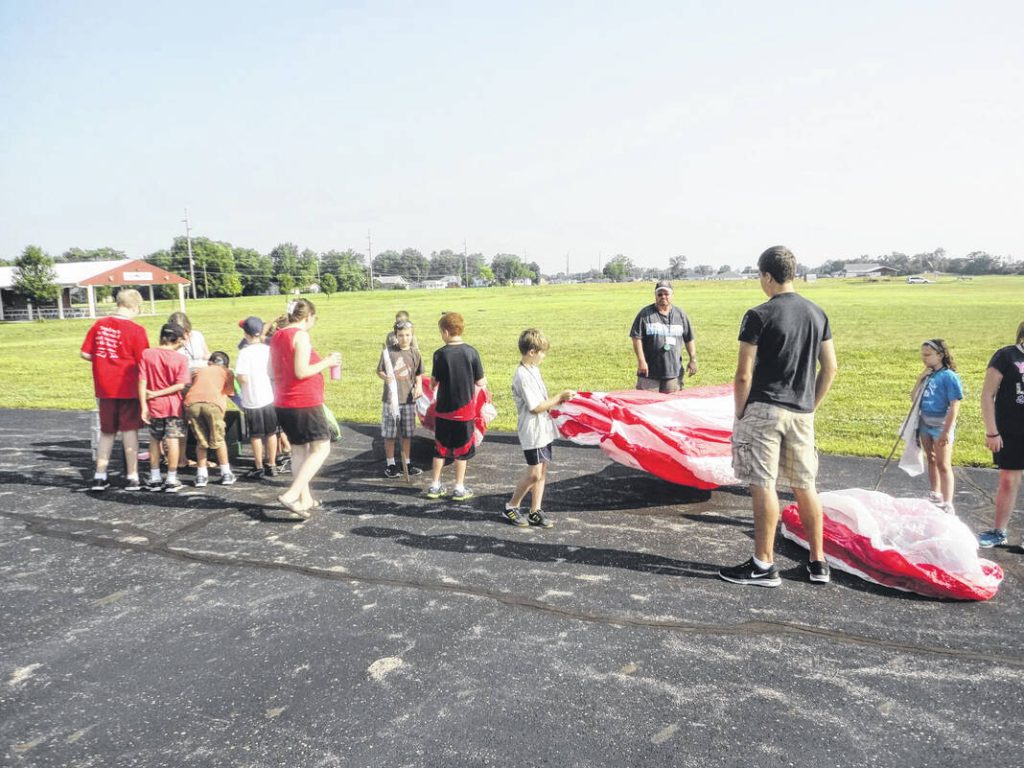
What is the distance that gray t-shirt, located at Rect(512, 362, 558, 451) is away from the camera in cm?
561

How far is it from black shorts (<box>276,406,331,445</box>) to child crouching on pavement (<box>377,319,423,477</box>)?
3.99 ft

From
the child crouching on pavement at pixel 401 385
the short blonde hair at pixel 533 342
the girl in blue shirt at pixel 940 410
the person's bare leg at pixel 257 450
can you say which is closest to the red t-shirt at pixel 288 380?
the child crouching on pavement at pixel 401 385

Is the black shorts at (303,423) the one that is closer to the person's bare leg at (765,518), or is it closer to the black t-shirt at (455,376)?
the black t-shirt at (455,376)

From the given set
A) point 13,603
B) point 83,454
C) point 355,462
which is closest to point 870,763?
point 13,603

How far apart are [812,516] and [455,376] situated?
3144mm

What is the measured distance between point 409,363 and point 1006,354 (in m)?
5.29

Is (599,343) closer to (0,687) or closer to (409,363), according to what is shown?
(409,363)

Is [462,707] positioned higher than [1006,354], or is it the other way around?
[1006,354]

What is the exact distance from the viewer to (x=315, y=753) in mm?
3039

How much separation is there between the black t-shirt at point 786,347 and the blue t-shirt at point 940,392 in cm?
197

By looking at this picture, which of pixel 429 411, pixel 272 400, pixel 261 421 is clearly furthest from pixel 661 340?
pixel 261 421

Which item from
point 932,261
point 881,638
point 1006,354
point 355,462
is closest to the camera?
point 881,638

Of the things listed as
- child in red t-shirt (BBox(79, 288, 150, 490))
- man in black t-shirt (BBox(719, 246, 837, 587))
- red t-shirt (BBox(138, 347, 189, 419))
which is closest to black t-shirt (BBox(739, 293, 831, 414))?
man in black t-shirt (BBox(719, 246, 837, 587))

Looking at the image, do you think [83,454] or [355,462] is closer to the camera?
[355,462]
